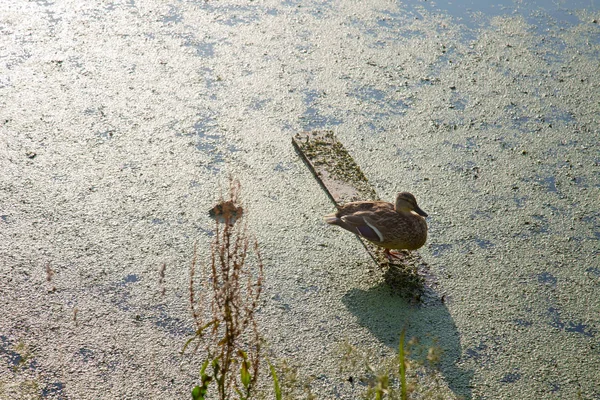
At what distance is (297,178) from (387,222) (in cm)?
59

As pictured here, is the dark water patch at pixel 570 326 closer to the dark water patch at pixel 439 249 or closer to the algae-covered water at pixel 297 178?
the algae-covered water at pixel 297 178

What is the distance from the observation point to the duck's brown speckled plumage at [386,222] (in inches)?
93.9

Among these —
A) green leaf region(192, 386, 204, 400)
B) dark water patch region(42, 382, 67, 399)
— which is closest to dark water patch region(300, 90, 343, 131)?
dark water patch region(42, 382, 67, 399)

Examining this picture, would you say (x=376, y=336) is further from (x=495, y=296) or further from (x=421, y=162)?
(x=421, y=162)

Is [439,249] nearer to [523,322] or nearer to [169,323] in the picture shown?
[523,322]

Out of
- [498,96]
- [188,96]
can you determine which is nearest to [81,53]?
[188,96]

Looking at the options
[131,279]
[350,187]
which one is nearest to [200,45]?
[350,187]

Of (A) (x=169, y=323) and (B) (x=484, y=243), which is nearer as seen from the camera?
(A) (x=169, y=323)

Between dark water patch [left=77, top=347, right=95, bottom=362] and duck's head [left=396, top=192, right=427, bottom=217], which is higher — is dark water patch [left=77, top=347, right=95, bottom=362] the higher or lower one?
the lower one

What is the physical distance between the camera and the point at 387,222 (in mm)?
2402

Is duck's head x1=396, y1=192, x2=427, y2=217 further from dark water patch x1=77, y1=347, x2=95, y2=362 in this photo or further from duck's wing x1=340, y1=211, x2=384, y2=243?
dark water patch x1=77, y1=347, x2=95, y2=362

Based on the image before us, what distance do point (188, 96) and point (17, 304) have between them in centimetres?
143

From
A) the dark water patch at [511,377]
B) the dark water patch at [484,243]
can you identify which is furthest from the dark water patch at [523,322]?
the dark water patch at [484,243]

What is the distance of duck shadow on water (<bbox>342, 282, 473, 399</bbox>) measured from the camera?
206 cm
